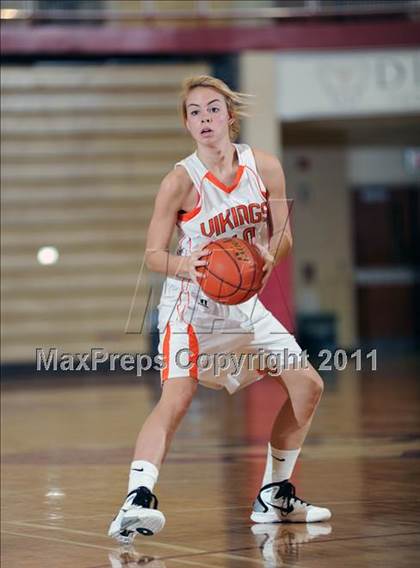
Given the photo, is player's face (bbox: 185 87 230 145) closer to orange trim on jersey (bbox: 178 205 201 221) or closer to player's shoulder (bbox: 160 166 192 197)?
player's shoulder (bbox: 160 166 192 197)

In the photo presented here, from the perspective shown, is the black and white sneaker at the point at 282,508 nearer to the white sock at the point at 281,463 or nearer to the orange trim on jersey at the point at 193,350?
the white sock at the point at 281,463

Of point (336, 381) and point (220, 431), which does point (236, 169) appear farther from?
point (336, 381)

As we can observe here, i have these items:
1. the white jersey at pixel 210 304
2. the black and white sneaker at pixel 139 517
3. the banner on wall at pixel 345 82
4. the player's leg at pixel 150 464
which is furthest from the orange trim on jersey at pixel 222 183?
the banner on wall at pixel 345 82

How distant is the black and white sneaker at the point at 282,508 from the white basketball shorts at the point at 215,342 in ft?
1.92

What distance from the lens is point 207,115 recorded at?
630 centimetres

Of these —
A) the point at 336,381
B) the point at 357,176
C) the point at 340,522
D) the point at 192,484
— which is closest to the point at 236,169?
the point at 340,522

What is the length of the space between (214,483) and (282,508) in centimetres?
154

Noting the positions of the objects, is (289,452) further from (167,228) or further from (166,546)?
(167,228)

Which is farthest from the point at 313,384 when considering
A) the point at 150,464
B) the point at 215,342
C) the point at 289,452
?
the point at 150,464

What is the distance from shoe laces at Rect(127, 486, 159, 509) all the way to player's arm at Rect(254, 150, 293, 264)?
4.18 ft

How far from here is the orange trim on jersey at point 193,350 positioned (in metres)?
6.18

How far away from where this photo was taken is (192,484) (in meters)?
8.16

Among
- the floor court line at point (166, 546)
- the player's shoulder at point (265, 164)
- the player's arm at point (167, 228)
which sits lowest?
the floor court line at point (166, 546)

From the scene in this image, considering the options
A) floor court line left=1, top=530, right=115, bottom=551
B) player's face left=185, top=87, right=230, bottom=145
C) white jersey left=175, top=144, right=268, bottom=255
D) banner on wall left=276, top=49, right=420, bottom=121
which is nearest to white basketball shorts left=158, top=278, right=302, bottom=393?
white jersey left=175, top=144, right=268, bottom=255
